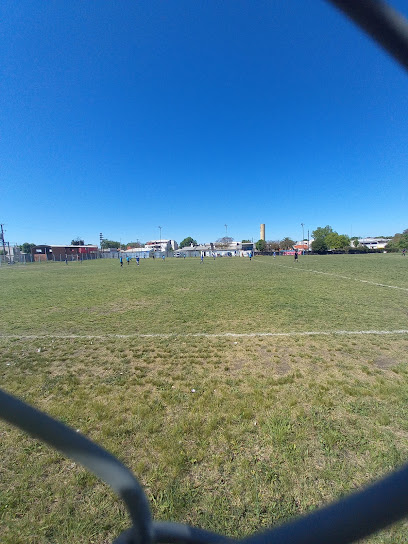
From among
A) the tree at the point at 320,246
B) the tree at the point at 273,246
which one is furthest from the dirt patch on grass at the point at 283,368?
the tree at the point at 273,246

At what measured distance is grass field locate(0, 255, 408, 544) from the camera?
6.27 feet

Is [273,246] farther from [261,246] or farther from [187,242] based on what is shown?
[187,242]

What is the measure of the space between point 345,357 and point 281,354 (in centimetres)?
111

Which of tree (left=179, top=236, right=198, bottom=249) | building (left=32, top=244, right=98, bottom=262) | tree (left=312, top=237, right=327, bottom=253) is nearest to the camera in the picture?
building (left=32, top=244, right=98, bottom=262)

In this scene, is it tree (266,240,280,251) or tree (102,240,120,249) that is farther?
tree (102,240,120,249)

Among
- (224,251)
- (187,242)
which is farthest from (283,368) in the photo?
(187,242)

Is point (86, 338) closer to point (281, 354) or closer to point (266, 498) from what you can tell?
point (281, 354)

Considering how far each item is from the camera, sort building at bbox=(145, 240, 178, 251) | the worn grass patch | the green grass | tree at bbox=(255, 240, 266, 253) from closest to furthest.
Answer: the worn grass patch, the green grass, tree at bbox=(255, 240, 266, 253), building at bbox=(145, 240, 178, 251)

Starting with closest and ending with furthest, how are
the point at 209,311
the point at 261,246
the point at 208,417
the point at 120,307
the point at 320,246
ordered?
1. the point at 208,417
2. the point at 209,311
3. the point at 120,307
4. the point at 320,246
5. the point at 261,246

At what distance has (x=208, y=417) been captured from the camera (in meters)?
2.88

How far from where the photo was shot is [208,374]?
12.9 ft

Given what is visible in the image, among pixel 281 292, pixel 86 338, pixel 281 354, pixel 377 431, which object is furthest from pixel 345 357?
pixel 281 292

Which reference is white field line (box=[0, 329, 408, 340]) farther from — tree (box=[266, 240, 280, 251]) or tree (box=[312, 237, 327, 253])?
tree (box=[266, 240, 280, 251])

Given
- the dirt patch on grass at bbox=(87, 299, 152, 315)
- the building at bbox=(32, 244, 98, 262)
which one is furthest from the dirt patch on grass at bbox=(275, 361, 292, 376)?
the building at bbox=(32, 244, 98, 262)
